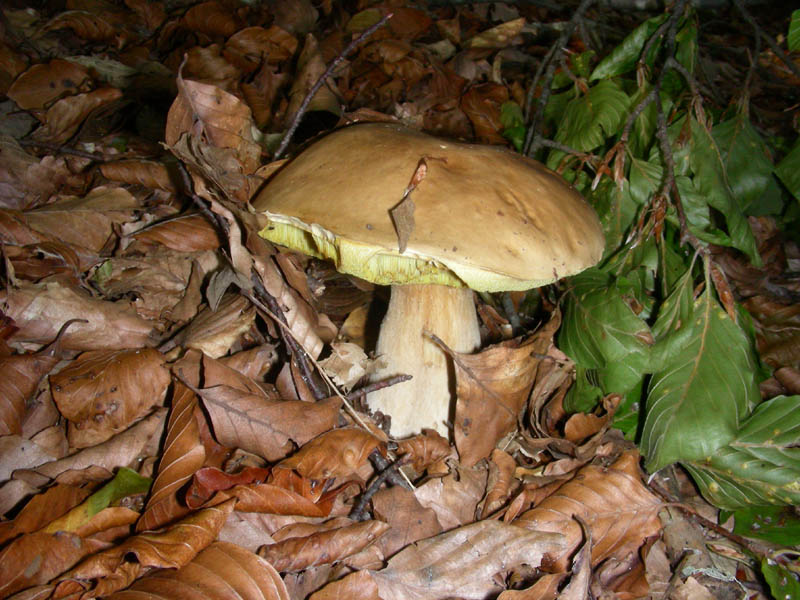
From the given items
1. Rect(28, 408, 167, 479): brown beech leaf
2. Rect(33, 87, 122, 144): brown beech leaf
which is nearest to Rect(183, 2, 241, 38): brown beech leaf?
Rect(33, 87, 122, 144): brown beech leaf

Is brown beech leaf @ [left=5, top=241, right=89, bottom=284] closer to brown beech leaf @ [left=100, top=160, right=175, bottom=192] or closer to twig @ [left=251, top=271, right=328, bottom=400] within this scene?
brown beech leaf @ [left=100, top=160, right=175, bottom=192]

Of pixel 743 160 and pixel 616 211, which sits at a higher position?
pixel 743 160

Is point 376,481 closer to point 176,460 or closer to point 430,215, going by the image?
point 176,460

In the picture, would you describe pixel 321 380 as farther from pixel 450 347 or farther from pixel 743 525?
pixel 743 525

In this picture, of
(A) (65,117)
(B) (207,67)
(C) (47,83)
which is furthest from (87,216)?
(B) (207,67)

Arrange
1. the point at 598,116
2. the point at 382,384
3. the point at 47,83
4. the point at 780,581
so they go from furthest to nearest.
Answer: the point at 47,83, the point at 598,116, the point at 382,384, the point at 780,581

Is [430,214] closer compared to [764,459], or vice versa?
[430,214]

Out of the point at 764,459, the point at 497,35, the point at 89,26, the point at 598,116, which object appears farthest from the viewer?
the point at 497,35
